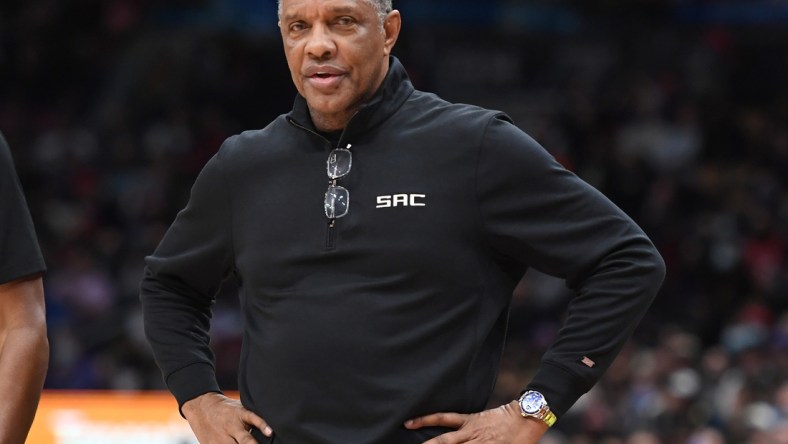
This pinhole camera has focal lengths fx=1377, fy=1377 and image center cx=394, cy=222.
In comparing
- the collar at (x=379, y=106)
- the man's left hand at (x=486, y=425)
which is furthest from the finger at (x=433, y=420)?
the collar at (x=379, y=106)

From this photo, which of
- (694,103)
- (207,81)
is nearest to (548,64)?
(694,103)

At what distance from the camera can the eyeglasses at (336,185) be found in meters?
3.11

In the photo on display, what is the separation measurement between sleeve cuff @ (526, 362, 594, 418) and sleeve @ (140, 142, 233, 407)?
818 millimetres

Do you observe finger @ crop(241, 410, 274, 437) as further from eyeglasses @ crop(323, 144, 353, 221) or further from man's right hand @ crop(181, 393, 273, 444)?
eyeglasses @ crop(323, 144, 353, 221)

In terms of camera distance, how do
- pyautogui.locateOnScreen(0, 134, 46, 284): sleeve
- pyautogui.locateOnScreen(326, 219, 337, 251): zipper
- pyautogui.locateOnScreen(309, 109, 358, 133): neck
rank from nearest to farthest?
pyautogui.locateOnScreen(326, 219, 337, 251): zipper, pyautogui.locateOnScreen(309, 109, 358, 133): neck, pyautogui.locateOnScreen(0, 134, 46, 284): sleeve

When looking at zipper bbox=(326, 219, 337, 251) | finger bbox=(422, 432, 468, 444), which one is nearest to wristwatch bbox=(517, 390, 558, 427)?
finger bbox=(422, 432, 468, 444)

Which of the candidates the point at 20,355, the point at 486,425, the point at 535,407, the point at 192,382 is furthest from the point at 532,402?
the point at 20,355

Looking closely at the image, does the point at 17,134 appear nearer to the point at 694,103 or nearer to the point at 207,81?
the point at 207,81

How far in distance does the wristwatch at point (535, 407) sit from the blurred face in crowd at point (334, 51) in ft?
2.51

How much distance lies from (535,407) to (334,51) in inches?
36.3

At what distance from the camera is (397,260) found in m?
3.06

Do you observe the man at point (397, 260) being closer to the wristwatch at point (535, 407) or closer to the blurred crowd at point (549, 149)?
the wristwatch at point (535, 407)

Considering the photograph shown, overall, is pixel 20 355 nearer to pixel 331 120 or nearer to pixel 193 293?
pixel 193 293

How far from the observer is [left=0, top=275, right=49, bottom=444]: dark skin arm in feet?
10.8
